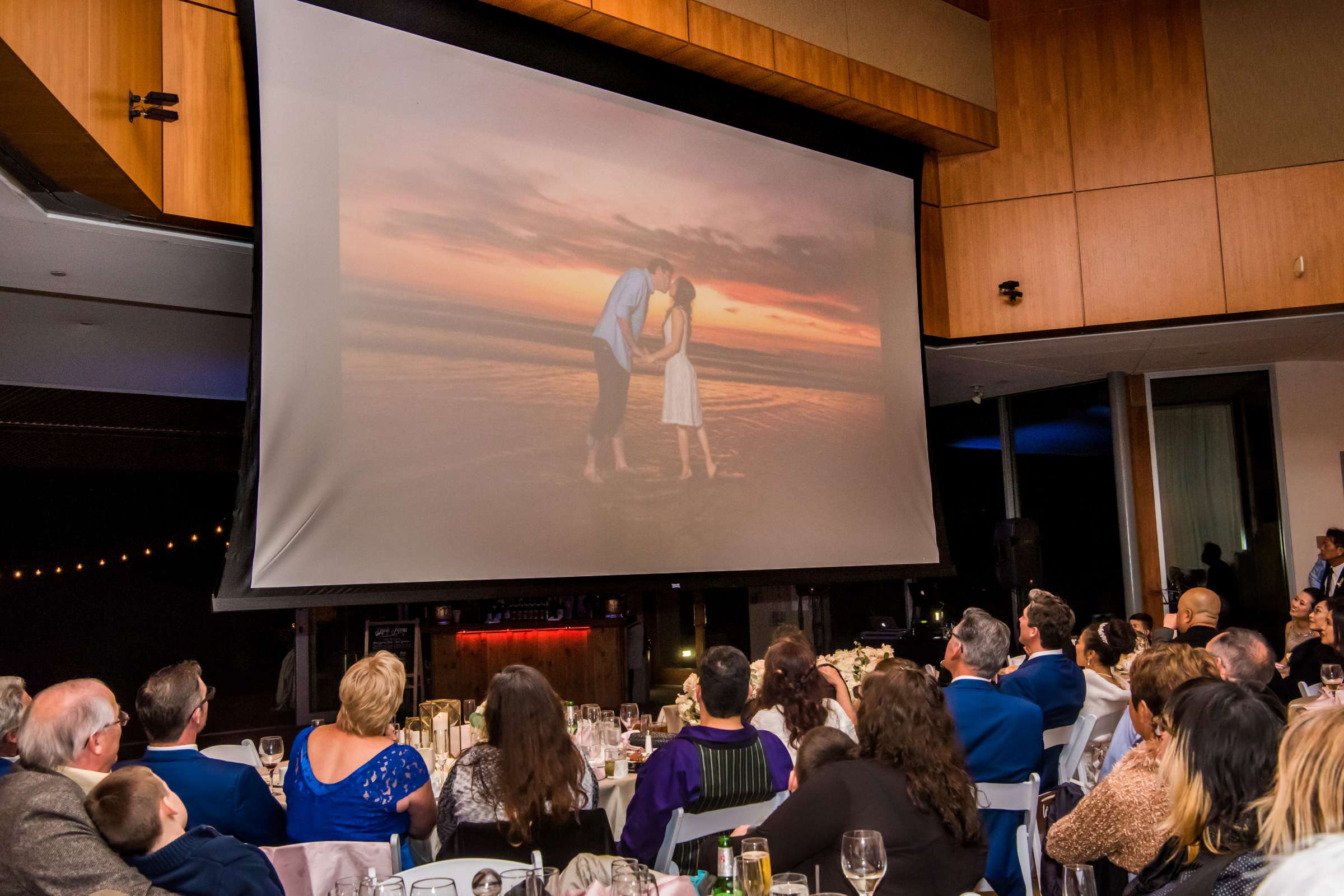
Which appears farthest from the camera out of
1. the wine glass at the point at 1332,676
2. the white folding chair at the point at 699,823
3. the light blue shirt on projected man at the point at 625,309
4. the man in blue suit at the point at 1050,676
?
the light blue shirt on projected man at the point at 625,309

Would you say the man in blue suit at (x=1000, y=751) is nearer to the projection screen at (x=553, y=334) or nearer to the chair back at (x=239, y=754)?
the projection screen at (x=553, y=334)

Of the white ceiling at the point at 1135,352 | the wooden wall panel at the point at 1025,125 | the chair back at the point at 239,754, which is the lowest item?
the chair back at the point at 239,754

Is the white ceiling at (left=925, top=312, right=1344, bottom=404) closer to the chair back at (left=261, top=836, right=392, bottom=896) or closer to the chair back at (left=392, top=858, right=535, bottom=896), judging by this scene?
the chair back at (left=261, top=836, right=392, bottom=896)

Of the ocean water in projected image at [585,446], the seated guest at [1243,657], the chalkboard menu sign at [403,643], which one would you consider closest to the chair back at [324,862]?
the ocean water in projected image at [585,446]

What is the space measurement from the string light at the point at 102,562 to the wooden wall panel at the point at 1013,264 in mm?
7528

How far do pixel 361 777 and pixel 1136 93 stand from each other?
7487 millimetres

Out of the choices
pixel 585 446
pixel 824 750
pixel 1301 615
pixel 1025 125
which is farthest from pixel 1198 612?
pixel 824 750

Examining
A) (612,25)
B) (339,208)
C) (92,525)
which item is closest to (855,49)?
(612,25)

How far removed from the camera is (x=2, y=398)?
29.2ft

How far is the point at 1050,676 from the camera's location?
4.76 metres

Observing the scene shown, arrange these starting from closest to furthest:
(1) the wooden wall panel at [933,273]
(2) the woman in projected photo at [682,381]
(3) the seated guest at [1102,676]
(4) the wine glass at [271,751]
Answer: (4) the wine glass at [271,751] < (3) the seated guest at [1102,676] < (2) the woman in projected photo at [682,381] < (1) the wooden wall panel at [933,273]

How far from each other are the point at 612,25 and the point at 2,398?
247 inches

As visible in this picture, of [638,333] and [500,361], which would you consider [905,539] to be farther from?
[500,361]

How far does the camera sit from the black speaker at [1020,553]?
9.67 meters
